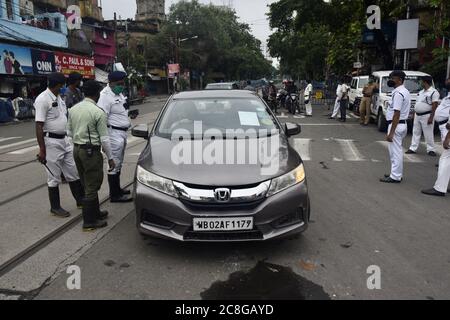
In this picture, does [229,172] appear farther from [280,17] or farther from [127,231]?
[280,17]

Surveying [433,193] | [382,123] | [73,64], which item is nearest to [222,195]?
[433,193]

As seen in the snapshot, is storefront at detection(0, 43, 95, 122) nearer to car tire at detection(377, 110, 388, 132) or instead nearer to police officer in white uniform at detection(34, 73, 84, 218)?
car tire at detection(377, 110, 388, 132)

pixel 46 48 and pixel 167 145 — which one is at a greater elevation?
pixel 46 48

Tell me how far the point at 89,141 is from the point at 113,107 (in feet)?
4.05

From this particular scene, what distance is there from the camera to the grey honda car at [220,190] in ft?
12.6

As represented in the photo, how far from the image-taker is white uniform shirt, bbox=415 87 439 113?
9.84 meters

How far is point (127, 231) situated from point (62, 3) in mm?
35104

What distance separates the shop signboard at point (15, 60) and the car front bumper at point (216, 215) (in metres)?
20.8

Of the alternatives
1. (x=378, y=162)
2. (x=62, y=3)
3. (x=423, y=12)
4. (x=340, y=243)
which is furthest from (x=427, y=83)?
(x=62, y=3)

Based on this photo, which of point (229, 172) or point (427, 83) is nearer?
point (229, 172)

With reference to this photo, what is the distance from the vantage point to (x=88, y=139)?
16.0 feet

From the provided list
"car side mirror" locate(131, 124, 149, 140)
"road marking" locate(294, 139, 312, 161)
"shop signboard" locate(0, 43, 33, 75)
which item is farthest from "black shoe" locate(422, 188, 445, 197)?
"shop signboard" locate(0, 43, 33, 75)

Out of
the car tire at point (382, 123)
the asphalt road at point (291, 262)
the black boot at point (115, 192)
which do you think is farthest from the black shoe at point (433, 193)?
the car tire at point (382, 123)
